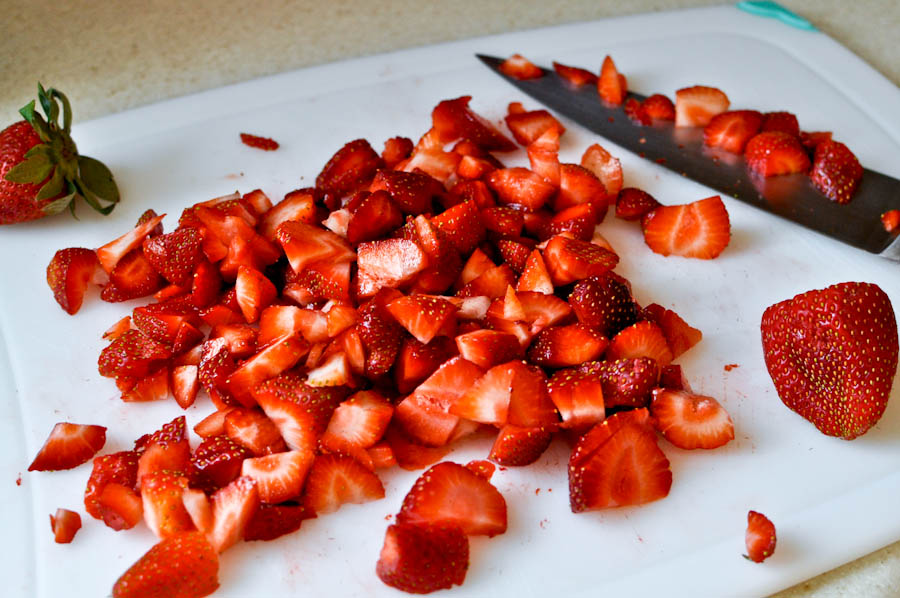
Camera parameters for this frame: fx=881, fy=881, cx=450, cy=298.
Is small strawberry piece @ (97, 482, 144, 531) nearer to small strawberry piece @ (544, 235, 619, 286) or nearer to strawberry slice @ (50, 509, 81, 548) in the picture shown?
strawberry slice @ (50, 509, 81, 548)

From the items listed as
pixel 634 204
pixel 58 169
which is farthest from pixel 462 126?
pixel 58 169

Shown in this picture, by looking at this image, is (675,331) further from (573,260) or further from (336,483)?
(336,483)

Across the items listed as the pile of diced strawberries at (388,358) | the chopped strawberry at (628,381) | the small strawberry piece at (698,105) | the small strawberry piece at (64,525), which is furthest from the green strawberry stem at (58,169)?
the small strawberry piece at (698,105)

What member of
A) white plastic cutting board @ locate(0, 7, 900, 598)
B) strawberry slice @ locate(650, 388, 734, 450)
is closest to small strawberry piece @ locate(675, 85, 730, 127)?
white plastic cutting board @ locate(0, 7, 900, 598)

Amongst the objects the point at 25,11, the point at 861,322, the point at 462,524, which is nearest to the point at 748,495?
the point at 861,322

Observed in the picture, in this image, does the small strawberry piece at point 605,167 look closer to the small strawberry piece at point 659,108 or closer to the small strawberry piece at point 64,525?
the small strawberry piece at point 659,108

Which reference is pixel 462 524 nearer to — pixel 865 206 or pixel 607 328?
pixel 607 328
